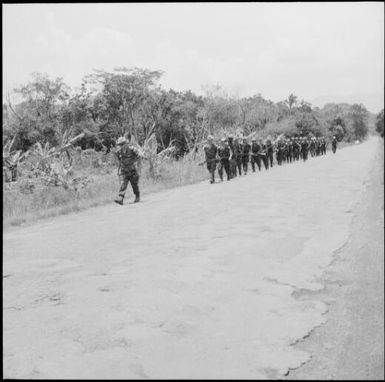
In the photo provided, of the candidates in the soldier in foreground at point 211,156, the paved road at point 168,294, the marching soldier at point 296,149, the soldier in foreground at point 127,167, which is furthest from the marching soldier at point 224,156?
the marching soldier at point 296,149

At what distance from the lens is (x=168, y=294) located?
216 inches

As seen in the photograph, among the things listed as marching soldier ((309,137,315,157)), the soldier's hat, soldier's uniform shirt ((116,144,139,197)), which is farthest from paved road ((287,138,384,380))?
marching soldier ((309,137,315,157))

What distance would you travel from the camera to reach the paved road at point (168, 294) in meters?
3.99

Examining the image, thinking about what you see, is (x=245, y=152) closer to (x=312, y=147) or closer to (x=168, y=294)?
(x=168, y=294)

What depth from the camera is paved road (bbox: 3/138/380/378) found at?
3.99 meters

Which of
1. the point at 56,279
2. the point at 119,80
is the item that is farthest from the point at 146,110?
the point at 56,279

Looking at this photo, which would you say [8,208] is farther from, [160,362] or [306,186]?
[160,362]

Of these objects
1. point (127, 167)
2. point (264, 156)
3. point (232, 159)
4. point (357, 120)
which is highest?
point (357, 120)

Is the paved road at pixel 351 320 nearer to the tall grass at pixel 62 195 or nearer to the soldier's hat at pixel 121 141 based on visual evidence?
the soldier's hat at pixel 121 141

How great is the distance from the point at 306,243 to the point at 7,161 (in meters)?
12.7

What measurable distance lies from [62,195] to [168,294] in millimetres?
10773

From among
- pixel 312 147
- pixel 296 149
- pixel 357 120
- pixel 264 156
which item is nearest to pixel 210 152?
pixel 264 156

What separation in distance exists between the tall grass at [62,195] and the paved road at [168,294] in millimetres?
2662

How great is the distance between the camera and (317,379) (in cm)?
367
